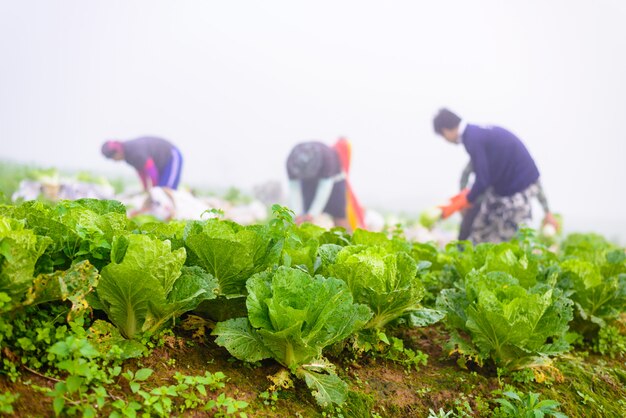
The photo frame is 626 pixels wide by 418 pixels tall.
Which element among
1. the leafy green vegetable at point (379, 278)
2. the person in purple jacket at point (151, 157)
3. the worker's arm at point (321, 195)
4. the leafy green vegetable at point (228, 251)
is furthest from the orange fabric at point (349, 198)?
the leafy green vegetable at point (228, 251)

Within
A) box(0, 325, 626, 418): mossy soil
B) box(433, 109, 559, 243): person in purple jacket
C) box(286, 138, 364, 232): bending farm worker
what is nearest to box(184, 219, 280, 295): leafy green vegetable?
box(0, 325, 626, 418): mossy soil

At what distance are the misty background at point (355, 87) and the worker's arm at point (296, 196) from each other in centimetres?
40

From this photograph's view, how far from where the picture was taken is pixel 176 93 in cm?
838

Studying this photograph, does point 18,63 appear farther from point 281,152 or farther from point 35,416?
point 35,416

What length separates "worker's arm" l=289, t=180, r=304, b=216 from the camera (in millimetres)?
8195

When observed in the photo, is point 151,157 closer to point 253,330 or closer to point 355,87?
point 355,87

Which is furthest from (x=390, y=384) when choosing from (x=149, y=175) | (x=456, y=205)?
(x=456, y=205)

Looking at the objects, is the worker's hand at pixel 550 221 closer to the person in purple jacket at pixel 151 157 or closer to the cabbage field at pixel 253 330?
the person in purple jacket at pixel 151 157

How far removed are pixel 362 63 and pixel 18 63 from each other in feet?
17.7

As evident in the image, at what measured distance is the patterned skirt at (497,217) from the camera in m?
8.17

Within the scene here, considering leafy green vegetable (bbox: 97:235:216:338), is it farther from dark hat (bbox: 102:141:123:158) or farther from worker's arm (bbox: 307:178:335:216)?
dark hat (bbox: 102:141:123:158)

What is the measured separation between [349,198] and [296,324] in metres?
6.63

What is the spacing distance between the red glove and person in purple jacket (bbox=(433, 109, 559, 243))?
0.19 feet

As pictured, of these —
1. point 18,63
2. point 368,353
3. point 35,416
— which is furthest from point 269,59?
point 35,416
